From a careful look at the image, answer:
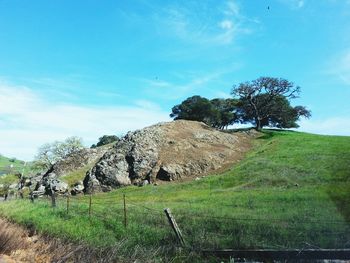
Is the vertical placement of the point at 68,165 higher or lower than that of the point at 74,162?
lower

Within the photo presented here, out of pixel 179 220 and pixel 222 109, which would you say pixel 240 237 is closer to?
pixel 179 220

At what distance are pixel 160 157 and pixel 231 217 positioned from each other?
29102 mm

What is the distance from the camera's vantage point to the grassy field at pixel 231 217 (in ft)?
42.9

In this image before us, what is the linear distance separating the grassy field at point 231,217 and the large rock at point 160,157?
5.11 m

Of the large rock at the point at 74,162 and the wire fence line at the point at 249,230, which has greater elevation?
the large rock at the point at 74,162

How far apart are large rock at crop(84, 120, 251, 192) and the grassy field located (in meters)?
5.11

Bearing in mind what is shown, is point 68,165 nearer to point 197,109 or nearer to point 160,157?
point 160,157

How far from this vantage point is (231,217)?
60.2 ft

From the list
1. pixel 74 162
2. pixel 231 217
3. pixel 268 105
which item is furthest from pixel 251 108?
pixel 231 217

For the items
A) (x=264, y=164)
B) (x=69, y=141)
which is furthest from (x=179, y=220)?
(x=69, y=141)

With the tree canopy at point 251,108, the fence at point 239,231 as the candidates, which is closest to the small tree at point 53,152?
the tree canopy at point 251,108

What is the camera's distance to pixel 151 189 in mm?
39750

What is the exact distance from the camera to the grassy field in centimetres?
1308

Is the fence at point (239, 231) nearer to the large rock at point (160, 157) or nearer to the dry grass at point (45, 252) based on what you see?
the dry grass at point (45, 252)
